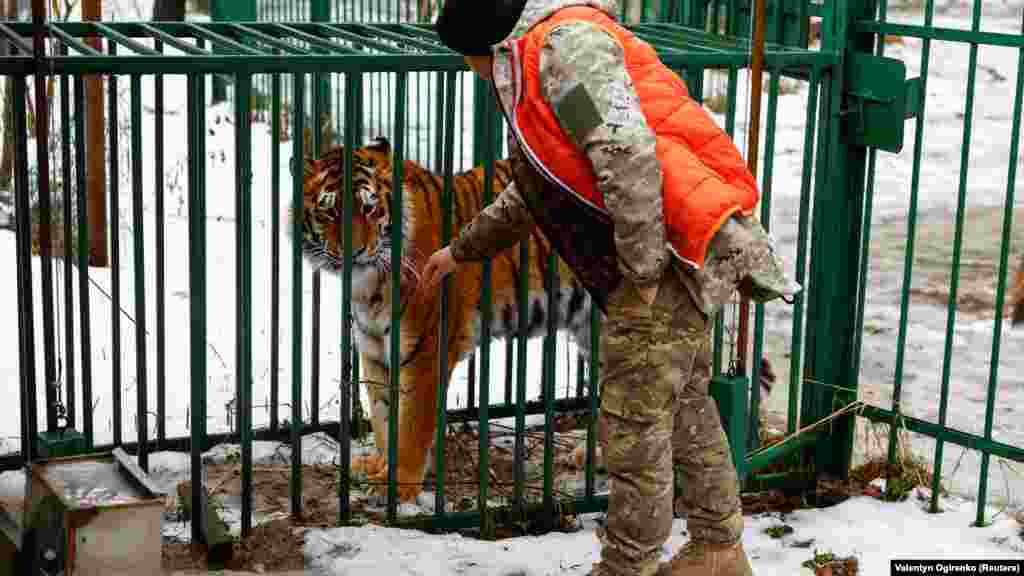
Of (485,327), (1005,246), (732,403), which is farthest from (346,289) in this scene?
(1005,246)

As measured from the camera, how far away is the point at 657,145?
10.5 ft

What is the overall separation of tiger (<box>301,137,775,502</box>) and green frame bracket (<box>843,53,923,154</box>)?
103 centimetres

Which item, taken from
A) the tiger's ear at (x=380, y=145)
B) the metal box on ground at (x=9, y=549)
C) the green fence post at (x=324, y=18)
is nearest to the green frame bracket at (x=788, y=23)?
the tiger's ear at (x=380, y=145)

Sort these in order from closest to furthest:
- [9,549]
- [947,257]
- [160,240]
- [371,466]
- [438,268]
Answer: [9,549] < [438,268] < [160,240] < [371,466] < [947,257]

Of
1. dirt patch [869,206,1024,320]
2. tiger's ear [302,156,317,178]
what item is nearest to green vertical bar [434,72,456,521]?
tiger's ear [302,156,317,178]

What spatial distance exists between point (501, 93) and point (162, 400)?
1.97 metres

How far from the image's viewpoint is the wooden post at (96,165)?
657 centimetres

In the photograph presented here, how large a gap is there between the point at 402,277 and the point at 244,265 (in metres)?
0.83

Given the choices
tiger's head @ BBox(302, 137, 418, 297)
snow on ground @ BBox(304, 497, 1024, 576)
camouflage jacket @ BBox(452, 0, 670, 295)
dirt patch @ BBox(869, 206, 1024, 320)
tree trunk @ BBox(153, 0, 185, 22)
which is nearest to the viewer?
camouflage jacket @ BBox(452, 0, 670, 295)

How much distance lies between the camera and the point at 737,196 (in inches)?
128

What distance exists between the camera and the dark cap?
3121 millimetres

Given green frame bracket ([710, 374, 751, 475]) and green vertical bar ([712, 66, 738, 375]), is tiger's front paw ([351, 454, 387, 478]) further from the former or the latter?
green frame bracket ([710, 374, 751, 475])

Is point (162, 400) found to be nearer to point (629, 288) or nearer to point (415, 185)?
point (415, 185)

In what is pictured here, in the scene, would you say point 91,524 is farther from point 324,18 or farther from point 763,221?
point 324,18
